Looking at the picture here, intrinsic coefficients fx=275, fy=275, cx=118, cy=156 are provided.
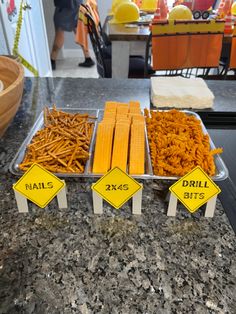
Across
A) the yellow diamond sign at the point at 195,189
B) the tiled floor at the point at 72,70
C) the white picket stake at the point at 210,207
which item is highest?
the yellow diamond sign at the point at 195,189

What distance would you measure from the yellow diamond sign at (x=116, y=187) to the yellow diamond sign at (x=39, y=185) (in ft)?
0.24

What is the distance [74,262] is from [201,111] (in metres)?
0.70

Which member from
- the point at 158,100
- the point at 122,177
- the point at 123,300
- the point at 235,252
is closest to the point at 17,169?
the point at 122,177

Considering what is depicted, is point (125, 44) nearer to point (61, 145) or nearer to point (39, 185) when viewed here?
point (61, 145)

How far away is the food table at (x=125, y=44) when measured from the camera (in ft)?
6.23

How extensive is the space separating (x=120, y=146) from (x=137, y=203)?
147 millimetres

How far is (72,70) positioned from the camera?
3.69m

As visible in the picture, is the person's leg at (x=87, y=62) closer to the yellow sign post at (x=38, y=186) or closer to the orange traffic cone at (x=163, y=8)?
the orange traffic cone at (x=163, y=8)

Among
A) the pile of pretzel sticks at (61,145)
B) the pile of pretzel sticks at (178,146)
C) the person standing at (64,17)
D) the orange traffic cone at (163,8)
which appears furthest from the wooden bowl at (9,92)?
the person standing at (64,17)

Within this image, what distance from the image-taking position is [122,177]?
49cm

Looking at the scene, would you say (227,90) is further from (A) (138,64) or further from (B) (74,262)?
(A) (138,64)

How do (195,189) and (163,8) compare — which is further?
(163,8)

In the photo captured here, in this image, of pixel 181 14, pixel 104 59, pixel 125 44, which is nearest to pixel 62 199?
pixel 125 44

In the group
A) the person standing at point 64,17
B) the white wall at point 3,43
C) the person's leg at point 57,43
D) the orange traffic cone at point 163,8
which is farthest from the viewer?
the person's leg at point 57,43
